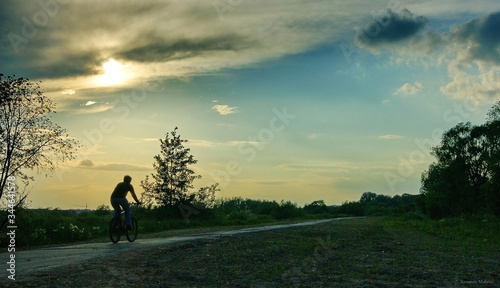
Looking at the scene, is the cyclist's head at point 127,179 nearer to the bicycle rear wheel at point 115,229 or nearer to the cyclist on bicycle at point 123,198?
the cyclist on bicycle at point 123,198

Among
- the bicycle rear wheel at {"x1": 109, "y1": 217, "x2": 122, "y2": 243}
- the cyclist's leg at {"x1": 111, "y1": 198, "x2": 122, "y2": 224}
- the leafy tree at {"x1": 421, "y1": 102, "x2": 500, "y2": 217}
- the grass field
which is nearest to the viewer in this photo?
the grass field

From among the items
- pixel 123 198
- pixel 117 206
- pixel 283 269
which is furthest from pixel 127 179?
pixel 283 269

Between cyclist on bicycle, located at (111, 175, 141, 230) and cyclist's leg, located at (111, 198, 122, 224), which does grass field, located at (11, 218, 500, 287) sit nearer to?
cyclist on bicycle, located at (111, 175, 141, 230)

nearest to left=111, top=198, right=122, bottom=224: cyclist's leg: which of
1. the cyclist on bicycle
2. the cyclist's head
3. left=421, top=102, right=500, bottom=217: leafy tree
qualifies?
the cyclist on bicycle

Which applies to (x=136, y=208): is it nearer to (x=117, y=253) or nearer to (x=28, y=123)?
(x=28, y=123)

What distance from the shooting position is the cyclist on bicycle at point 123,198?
15610mm

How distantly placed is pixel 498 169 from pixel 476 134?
111ft

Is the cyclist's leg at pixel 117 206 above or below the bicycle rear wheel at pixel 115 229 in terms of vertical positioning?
above

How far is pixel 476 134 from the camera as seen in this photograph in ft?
216

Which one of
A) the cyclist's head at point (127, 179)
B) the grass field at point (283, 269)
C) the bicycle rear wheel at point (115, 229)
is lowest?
the grass field at point (283, 269)

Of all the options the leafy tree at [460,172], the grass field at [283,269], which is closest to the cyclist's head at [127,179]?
the grass field at [283,269]

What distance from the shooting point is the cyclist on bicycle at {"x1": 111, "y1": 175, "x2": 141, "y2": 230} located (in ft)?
51.2

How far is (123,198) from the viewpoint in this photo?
51.3 feet

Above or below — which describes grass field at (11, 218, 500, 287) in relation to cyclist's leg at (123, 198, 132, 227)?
below
